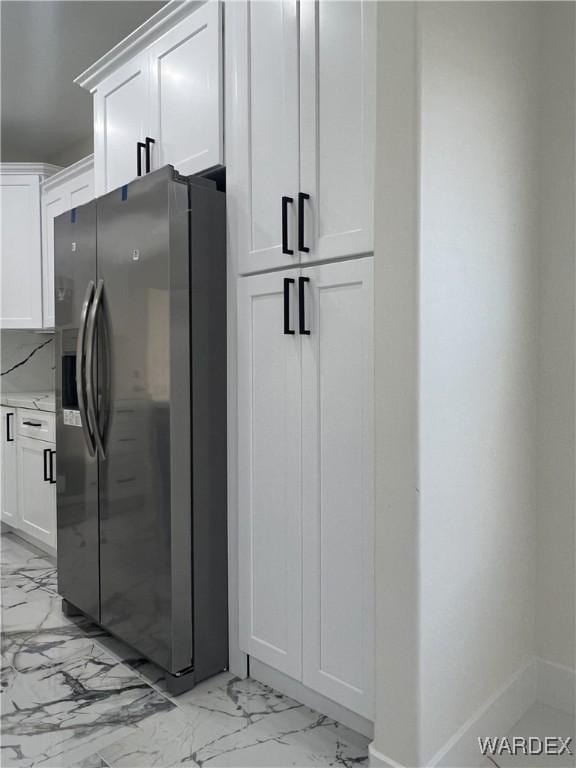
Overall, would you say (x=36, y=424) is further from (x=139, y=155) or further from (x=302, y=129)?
(x=302, y=129)

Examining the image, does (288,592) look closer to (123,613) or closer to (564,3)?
(123,613)

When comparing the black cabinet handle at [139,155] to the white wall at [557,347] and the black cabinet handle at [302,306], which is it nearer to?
the black cabinet handle at [302,306]

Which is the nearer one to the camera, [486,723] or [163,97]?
[486,723]

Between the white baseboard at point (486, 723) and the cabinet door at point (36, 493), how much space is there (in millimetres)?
2442

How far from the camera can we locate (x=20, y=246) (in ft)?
14.0

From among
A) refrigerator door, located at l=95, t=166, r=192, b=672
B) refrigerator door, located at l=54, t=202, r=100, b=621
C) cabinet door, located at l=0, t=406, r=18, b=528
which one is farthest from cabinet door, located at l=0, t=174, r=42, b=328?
refrigerator door, located at l=95, t=166, r=192, b=672

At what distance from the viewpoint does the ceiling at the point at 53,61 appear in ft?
9.43

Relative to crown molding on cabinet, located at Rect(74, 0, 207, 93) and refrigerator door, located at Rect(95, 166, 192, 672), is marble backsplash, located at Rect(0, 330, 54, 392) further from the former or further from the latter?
refrigerator door, located at Rect(95, 166, 192, 672)

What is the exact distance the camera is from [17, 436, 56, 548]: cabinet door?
3428 millimetres

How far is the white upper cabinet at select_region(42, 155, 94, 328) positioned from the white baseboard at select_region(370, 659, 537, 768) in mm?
3280

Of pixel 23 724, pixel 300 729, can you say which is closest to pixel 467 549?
pixel 300 729

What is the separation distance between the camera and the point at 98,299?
231 centimetres

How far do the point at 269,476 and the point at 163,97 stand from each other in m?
1.53

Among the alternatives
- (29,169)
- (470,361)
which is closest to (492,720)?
(470,361)
